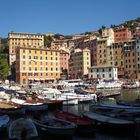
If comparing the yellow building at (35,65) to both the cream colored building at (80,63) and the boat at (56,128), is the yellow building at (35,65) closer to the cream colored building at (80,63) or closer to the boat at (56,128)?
the cream colored building at (80,63)

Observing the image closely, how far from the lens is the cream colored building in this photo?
399ft

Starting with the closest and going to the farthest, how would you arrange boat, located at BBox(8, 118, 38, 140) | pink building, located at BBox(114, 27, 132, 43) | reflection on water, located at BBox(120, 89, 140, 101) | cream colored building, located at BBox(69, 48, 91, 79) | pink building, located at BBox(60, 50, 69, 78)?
boat, located at BBox(8, 118, 38, 140) → reflection on water, located at BBox(120, 89, 140, 101) → cream colored building, located at BBox(69, 48, 91, 79) → pink building, located at BBox(60, 50, 69, 78) → pink building, located at BBox(114, 27, 132, 43)

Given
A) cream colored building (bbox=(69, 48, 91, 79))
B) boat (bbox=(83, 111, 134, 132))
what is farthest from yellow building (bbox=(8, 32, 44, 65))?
boat (bbox=(83, 111, 134, 132))

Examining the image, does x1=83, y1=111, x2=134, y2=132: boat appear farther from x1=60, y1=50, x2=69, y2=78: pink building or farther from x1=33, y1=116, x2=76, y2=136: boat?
x1=60, y1=50, x2=69, y2=78: pink building

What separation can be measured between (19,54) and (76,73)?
2760 cm

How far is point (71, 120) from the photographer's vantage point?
3130 centimetres

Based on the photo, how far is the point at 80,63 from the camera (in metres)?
123

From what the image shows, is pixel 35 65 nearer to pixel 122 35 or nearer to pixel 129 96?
pixel 122 35

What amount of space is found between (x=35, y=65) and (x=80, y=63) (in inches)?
847

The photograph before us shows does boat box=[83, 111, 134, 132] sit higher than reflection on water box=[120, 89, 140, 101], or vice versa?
reflection on water box=[120, 89, 140, 101]

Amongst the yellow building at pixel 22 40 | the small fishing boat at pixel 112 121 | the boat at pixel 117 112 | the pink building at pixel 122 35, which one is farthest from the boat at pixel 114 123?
the yellow building at pixel 22 40

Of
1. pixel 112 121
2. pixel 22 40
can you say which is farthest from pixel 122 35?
pixel 112 121

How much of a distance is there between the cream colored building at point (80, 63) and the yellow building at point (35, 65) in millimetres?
13378

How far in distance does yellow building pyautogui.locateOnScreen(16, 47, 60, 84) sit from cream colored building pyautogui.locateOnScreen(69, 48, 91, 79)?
13.4 meters
